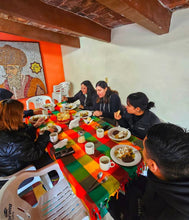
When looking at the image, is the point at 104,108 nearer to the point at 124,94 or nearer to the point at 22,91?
the point at 124,94

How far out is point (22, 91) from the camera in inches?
137

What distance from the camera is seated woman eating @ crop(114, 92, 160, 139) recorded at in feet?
4.27

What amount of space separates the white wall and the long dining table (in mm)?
1190

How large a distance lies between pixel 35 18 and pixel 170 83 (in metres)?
2.22

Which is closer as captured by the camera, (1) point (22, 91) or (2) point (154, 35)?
(2) point (154, 35)

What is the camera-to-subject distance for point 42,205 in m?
0.90

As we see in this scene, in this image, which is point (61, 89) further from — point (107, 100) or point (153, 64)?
point (153, 64)

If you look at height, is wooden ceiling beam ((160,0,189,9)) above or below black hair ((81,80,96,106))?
above

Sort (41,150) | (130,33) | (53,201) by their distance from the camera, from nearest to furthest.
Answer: (53,201) < (41,150) < (130,33)

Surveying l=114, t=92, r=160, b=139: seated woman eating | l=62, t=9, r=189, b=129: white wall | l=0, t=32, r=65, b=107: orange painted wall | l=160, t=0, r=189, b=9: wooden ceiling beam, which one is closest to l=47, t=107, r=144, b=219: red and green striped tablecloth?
l=114, t=92, r=160, b=139: seated woman eating

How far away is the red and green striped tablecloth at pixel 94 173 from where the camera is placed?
2.22ft

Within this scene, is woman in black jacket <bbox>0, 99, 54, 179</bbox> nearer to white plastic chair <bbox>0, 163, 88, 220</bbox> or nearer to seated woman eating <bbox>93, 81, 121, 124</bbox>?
white plastic chair <bbox>0, 163, 88, 220</bbox>

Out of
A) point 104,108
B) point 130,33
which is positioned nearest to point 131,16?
point 130,33

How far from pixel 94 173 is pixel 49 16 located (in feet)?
6.93
